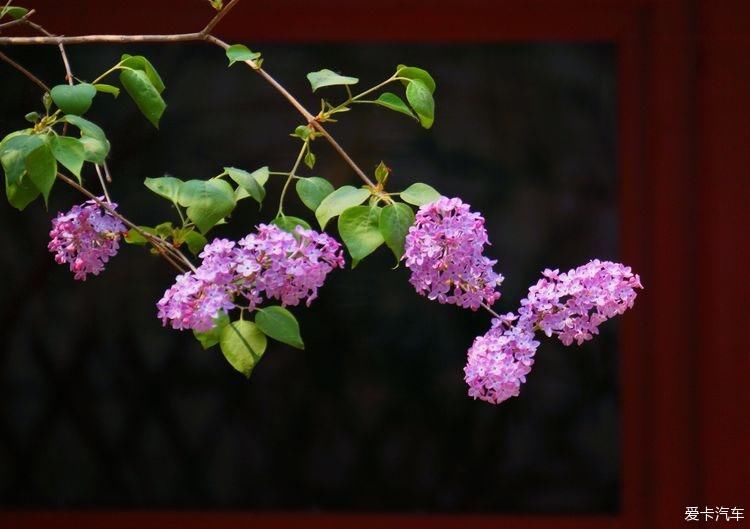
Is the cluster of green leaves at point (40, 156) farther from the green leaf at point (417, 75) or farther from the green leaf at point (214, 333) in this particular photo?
the green leaf at point (417, 75)

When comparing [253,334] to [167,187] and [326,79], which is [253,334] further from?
[326,79]

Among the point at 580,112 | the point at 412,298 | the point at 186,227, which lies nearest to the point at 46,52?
the point at 412,298

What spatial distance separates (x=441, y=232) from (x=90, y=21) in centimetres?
154

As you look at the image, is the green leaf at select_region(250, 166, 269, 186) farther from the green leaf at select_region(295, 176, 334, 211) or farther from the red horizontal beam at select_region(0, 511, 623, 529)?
the red horizontal beam at select_region(0, 511, 623, 529)

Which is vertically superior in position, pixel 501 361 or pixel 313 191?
pixel 313 191

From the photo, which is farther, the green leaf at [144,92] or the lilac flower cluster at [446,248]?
the green leaf at [144,92]

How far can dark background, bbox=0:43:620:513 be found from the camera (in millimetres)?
2348

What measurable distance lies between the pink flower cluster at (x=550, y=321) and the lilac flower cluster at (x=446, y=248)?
0.05 metres

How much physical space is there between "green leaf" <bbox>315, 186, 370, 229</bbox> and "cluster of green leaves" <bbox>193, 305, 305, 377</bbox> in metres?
0.10

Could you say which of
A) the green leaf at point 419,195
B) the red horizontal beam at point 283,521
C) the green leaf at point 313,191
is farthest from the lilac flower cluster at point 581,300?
the red horizontal beam at point 283,521

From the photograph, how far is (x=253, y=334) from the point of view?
100cm

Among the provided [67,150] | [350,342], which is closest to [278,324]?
[67,150]

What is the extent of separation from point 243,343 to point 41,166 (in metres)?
0.24

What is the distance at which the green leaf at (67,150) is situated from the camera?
39.2 inches
